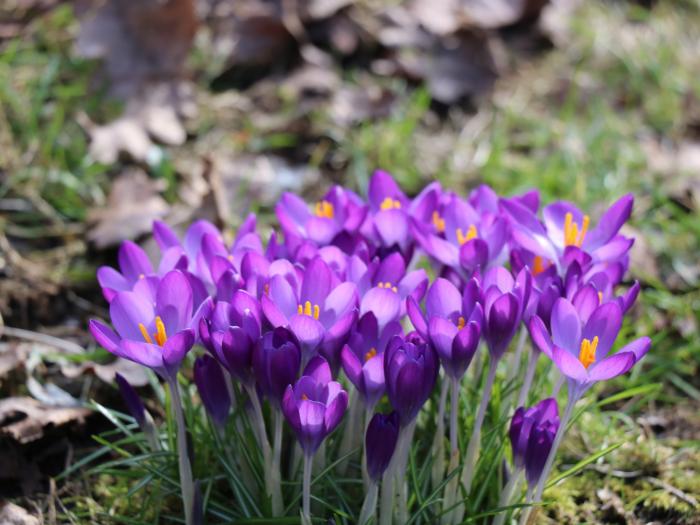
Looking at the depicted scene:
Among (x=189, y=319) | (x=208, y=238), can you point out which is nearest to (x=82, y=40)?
(x=208, y=238)

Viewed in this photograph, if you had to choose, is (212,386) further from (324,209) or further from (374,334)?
(324,209)

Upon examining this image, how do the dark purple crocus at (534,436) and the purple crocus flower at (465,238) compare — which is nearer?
the dark purple crocus at (534,436)

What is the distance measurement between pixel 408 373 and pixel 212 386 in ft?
1.24

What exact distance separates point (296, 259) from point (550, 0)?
2.98m

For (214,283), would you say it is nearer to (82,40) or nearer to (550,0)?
(82,40)

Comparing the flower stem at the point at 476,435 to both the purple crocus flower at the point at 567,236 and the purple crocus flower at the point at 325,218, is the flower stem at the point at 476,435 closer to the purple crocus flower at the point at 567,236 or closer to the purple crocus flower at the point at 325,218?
the purple crocus flower at the point at 567,236

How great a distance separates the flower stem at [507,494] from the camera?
1.66 meters

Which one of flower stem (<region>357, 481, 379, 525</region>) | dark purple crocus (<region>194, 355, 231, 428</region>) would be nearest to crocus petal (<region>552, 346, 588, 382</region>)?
flower stem (<region>357, 481, 379, 525</region>)

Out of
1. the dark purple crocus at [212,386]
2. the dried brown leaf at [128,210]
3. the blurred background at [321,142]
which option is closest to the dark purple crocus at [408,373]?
the dark purple crocus at [212,386]

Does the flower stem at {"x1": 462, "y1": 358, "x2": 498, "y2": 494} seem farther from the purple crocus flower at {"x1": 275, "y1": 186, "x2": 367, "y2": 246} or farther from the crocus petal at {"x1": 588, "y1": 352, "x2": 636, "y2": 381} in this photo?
the purple crocus flower at {"x1": 275, "y1": 186, "x2": 367, "y2": 246}

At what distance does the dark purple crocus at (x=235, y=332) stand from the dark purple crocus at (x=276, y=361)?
2 cm

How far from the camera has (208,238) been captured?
1794 mm

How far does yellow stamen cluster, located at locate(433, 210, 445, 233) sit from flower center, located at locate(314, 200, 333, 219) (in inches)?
8.7

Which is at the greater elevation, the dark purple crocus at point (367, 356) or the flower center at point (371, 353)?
the dark purple crocus at point (367, 356)
